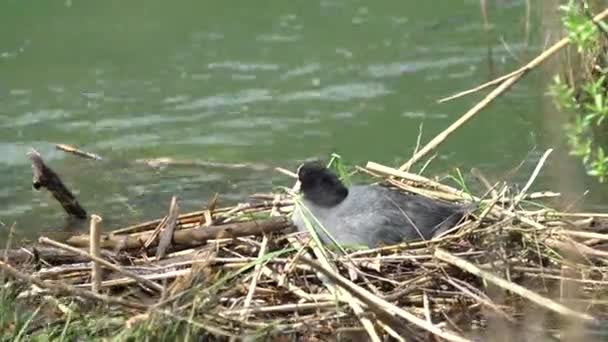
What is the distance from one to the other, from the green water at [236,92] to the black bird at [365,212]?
173 cm

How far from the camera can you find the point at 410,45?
1133 centimetres

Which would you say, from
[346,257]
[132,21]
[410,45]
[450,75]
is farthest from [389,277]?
[132,21]

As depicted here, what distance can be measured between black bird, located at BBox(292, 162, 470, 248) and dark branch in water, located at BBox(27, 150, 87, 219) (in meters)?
1.64

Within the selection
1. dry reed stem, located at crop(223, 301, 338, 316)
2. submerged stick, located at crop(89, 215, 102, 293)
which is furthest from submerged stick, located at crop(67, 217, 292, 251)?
dry reed stem, located at crop(223, 301, 338, 316)

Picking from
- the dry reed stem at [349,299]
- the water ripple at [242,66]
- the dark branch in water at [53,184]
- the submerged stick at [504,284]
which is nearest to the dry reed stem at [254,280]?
the dry reed stem at [349,299]

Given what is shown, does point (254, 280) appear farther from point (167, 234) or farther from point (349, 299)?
point (167, 234)

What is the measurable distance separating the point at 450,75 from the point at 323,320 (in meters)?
5.56

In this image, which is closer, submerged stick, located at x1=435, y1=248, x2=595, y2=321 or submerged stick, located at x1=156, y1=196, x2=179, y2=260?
submerged stick, located at x1=435, y1=248, x2=595, y2=321

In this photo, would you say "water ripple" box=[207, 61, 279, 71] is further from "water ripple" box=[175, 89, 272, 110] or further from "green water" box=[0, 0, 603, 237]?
"water ripple" box=[175, 89, 272, 110]

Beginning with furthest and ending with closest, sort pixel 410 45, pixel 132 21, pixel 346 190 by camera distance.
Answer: pixel 132 21 → pixel 410 45 → pixel 346 190

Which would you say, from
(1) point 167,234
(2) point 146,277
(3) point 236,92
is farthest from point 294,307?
(3) point 236,92

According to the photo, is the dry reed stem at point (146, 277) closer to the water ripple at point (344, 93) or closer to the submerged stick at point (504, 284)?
the submerged stick at point (504, 284)

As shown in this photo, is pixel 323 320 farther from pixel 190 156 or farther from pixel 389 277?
pixel 190 156

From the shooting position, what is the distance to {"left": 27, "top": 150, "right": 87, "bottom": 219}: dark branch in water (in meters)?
7.12
